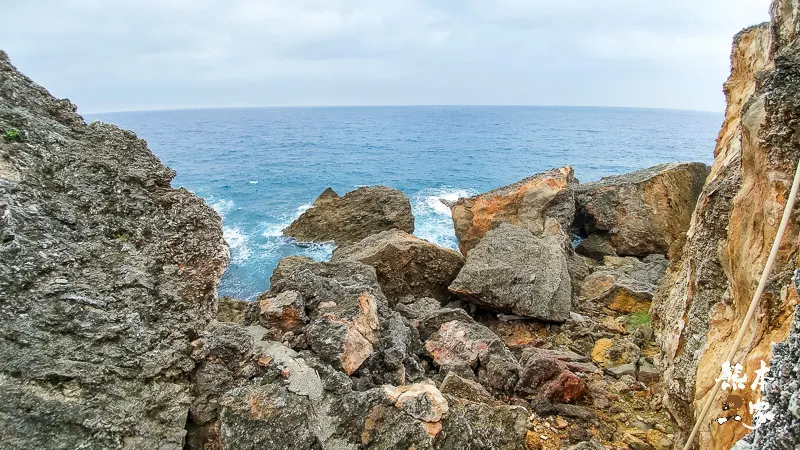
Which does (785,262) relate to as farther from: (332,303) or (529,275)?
(529,275)

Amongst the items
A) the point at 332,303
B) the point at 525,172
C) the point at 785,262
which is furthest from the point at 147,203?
the point at 525,172

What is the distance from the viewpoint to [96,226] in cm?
600

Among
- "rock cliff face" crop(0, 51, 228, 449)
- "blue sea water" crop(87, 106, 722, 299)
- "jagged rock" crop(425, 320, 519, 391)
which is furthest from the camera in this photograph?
"blue sea water" crop(87, 106, 722, 299)

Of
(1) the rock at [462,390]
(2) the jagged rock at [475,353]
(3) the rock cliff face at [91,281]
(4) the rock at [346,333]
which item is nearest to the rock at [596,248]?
(2) the jagged rock at [475,353]

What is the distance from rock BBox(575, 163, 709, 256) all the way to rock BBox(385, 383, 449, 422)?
16451 mm

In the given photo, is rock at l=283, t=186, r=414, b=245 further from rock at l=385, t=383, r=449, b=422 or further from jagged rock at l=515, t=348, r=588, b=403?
rock at l=385, t=383, r=449, b=422

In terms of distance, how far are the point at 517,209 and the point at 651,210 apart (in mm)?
6034

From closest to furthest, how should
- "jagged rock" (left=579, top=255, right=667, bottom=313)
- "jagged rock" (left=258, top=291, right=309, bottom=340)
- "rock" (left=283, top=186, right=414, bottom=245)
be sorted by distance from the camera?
"jagged rock" (left=258, top=291, right=309, bottom=340)
"jagged rock" (left=579, top=255, right=667, bottom=313)
"rock" (left=283, top=186, right=414, bottom=245)

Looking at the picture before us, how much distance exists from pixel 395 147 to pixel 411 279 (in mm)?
67348

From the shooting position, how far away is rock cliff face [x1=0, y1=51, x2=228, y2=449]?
4.70 metres

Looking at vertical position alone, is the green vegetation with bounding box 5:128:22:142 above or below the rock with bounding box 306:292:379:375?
above

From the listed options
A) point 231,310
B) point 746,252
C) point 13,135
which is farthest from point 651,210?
point 13,135

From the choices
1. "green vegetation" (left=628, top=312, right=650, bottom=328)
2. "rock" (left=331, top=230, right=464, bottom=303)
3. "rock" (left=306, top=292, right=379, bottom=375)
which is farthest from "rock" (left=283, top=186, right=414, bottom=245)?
"rock" (left=306, top=292, right=379, bottom=375)

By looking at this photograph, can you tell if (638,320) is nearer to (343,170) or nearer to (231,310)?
(231,310)
